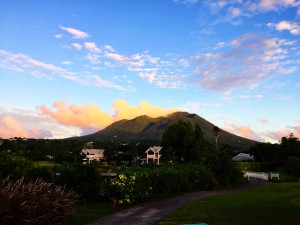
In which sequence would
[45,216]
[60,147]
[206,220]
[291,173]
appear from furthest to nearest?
[60,147], [291,173], [206,220], [45,216]

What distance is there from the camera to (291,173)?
45719 millimetres

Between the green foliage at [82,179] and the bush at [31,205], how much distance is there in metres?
5.64

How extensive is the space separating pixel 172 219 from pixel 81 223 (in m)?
3.45

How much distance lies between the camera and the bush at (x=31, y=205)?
8.32m

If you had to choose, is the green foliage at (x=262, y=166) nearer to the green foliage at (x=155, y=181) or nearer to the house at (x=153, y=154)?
the green foliage at (x=155, y=181)

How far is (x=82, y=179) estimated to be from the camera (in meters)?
17.0

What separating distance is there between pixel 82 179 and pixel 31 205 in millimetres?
8041

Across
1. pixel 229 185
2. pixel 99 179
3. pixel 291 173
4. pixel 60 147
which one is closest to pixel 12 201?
pixel 99 179

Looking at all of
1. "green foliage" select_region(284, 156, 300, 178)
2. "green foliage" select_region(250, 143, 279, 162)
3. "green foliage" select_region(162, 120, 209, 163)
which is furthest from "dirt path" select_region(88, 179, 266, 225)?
"green foliage" select_region(250, 143, 279, 162)

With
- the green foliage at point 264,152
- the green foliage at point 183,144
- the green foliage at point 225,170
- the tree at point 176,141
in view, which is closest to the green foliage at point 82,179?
the green foliage at point 225,170

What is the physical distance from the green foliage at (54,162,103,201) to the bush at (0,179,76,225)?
5637 millimetres

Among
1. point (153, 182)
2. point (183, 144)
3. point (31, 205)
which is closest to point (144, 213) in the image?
point (153, 182)

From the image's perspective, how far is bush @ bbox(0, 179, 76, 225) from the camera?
27.3 feet

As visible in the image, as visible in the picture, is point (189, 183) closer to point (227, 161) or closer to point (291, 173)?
point (227, 161)
